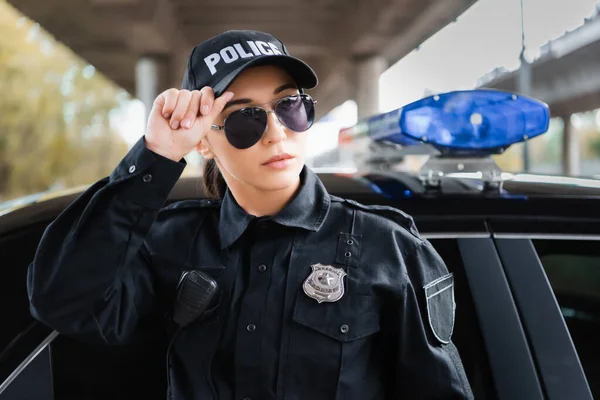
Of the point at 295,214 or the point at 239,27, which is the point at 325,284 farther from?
the point at 239,27

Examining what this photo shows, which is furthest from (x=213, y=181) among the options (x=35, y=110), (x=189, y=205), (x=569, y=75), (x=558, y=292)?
(x=35, y=110)

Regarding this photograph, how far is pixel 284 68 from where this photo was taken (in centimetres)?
146

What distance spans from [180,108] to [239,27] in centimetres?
1492

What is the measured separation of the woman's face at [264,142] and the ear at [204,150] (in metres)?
0.08

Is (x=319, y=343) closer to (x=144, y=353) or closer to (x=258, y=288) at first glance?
(x=258, y=288)

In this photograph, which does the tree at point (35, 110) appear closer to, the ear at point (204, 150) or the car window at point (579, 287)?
the ear at point (204, 150)

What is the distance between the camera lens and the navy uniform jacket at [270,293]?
1317 millimetres

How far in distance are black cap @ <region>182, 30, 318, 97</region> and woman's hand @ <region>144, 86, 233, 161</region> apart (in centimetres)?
6

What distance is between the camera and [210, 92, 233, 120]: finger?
1.40 metres

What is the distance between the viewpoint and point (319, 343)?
4.43 feet

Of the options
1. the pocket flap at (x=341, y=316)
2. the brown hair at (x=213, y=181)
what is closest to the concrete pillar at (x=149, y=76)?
the brown hair at (x=213, y=181)

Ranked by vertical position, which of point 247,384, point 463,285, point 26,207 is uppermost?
point 26,207

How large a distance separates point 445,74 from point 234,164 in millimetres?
2624

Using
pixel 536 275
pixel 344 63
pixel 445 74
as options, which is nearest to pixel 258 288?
pixel 536 275
